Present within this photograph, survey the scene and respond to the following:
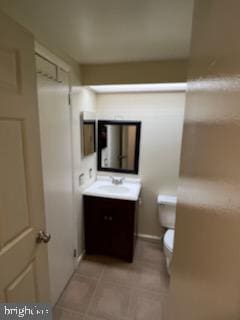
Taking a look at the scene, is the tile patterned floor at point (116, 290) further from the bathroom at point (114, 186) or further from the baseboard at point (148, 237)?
the baseboard at point (148, 237)

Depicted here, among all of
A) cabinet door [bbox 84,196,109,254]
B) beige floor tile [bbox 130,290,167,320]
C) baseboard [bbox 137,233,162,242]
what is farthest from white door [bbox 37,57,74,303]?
baseboard [bbox 137,233,162,242]

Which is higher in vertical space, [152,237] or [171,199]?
[171,199]

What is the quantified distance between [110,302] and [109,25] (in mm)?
2193

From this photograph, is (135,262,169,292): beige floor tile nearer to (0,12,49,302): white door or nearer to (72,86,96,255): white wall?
(72,86,96,255): white wall

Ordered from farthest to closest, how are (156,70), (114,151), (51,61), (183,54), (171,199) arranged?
1. (114,151)
2. (171,199)
3. (156,70)
4. (183,54)
5. (51,61)

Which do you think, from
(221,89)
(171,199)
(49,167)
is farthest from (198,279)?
(171,199)

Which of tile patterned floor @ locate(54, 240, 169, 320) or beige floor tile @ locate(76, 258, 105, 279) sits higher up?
beige floor tile @ locate(76, 258, 105, 279)

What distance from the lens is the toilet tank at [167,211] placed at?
223cm

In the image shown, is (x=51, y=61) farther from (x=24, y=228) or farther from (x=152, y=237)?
(x=152, y=237)

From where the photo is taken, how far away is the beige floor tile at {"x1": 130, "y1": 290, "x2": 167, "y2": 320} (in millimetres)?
1547

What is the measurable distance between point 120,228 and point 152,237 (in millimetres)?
726

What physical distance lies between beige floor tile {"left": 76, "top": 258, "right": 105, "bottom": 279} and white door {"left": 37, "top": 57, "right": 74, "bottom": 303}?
0.62 ft

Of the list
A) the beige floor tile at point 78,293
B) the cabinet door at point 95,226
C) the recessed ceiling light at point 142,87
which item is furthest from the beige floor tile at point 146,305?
the recessed ceiling light at point 142,87

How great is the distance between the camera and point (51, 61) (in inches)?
53.2
